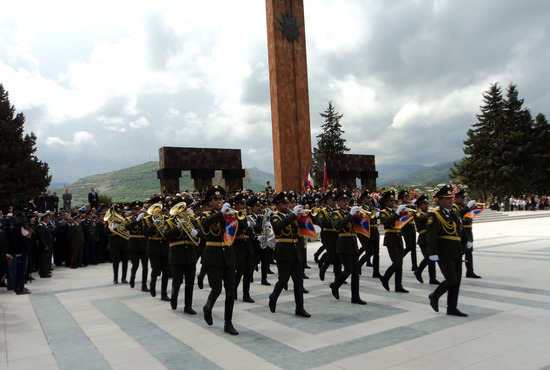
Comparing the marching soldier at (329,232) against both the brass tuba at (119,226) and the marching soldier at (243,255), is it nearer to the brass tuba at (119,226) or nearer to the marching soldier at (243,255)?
the marching soldier at (243,255)

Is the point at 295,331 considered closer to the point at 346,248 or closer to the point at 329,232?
the point at 346,248

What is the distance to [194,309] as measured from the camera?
289 inches

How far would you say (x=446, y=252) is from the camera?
243 inches

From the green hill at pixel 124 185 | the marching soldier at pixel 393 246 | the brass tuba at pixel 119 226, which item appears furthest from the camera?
the green hill at pixel 124 185

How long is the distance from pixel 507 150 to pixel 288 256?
50955 mm

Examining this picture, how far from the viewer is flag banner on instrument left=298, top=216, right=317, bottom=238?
753cm

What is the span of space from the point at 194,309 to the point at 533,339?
17.3ft

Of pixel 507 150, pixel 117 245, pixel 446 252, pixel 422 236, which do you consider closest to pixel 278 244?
pixel 446 252

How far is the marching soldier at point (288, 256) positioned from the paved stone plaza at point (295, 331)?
1.03ft

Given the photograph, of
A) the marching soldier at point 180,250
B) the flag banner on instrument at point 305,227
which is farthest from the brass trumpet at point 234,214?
the flag banner on instrument at point 305,227

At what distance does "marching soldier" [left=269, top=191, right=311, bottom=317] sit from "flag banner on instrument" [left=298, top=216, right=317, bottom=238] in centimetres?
71

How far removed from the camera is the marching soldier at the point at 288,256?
21.3 feet

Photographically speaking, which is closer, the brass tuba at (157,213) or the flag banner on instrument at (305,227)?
the flag banner on instrument at (305,227)

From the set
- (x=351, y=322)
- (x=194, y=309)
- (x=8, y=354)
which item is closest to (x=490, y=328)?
(x=351, y=322)
